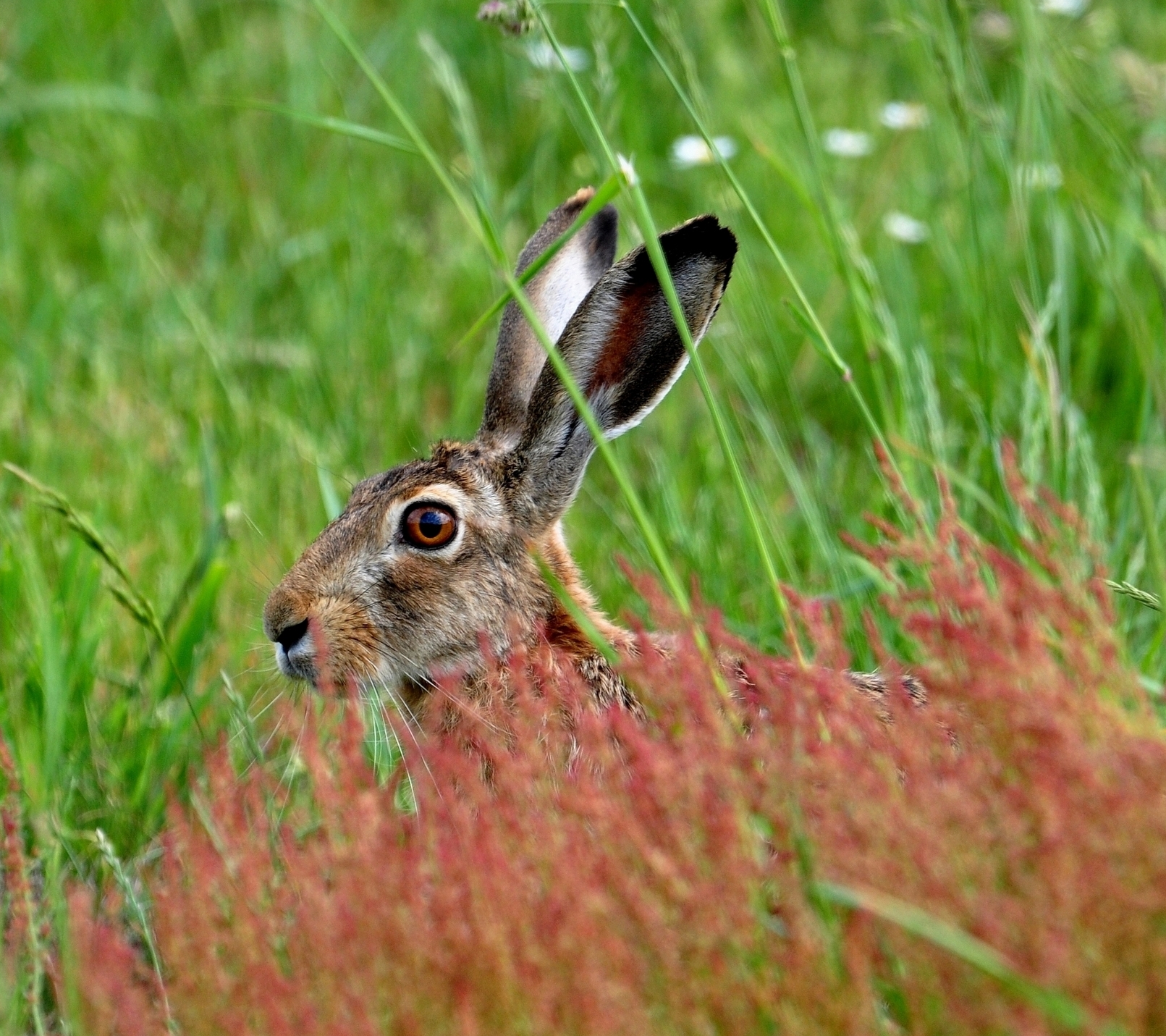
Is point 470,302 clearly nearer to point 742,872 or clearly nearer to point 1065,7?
point 1065,7

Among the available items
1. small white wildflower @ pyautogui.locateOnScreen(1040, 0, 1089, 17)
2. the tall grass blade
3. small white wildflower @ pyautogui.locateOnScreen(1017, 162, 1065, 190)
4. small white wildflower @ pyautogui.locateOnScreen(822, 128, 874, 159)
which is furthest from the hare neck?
small white wildflower @ pyautogui.locateOnScreen(822, 128, 874, 159)

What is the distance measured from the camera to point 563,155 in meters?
6.93

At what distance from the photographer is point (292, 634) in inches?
156

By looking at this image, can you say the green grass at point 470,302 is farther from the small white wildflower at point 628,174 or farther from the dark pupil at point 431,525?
the dark pupil at point 431,525

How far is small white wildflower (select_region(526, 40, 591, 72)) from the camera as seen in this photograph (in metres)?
4.15

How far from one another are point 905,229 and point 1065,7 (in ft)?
3.55

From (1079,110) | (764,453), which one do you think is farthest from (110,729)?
(1079,110)

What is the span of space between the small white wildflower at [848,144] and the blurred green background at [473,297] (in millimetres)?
30

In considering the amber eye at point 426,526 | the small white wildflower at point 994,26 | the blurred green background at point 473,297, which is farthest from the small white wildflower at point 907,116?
the amber eye at point 426,526

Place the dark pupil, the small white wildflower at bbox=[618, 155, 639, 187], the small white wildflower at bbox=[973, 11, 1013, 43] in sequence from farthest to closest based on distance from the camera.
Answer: the small white wildflower at bbox=[973, 11, 1013, 43] → the dark pupil → the small white wildflower at bbox=[618, 155, 639, 187]

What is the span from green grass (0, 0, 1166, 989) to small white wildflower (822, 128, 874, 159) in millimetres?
99

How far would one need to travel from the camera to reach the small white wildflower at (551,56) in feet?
13.6

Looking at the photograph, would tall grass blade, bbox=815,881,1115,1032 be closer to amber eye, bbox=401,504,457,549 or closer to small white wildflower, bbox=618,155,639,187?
small white wildflower, bbox=618,155,639,187

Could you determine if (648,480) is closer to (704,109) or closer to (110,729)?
(704,109)
